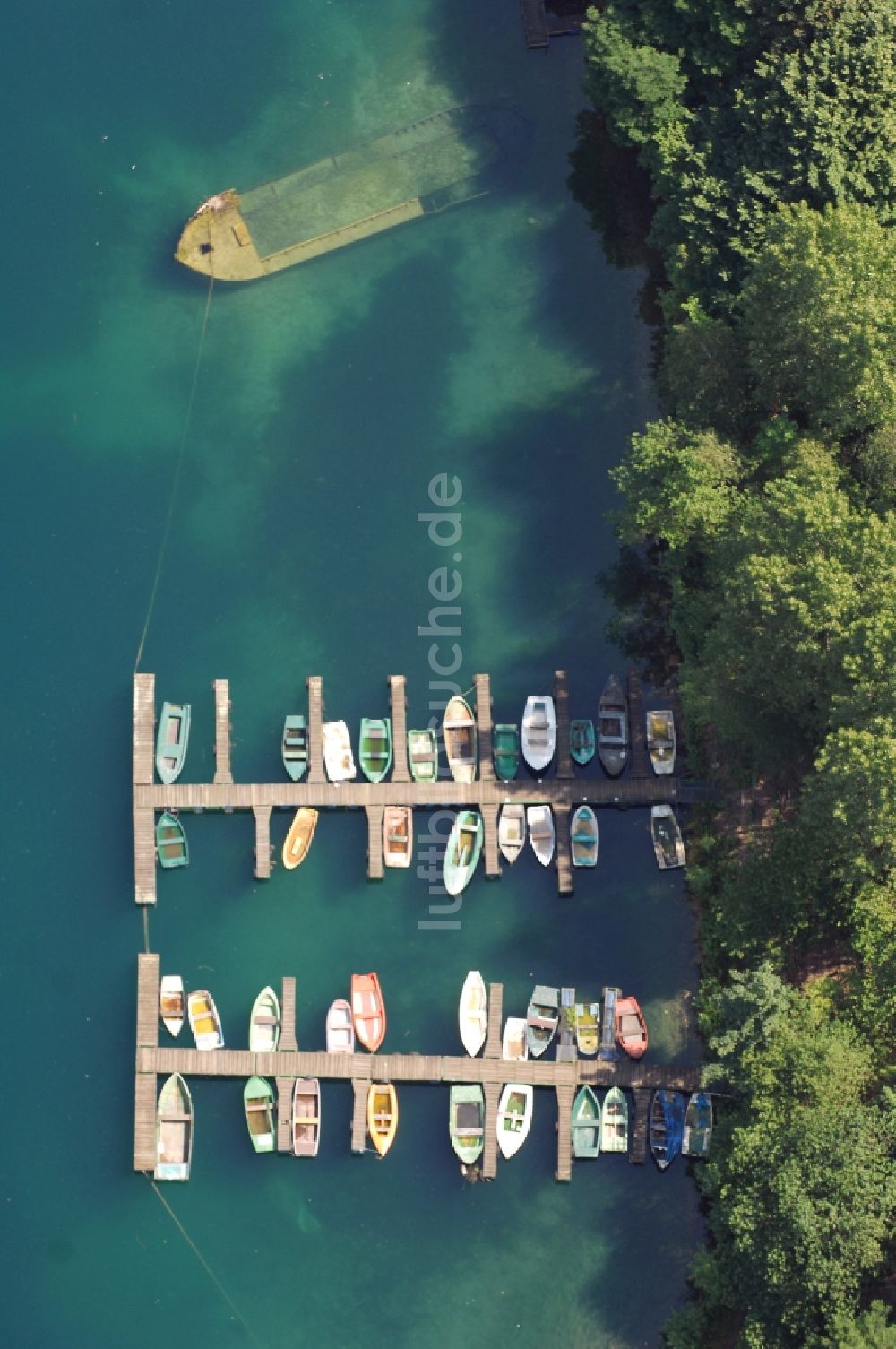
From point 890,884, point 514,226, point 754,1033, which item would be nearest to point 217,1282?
point 754,1033

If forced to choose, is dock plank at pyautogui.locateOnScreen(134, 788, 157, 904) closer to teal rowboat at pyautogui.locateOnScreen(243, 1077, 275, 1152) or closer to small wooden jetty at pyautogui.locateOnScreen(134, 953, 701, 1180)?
small wooden jetty at pyautogui.locateOnScreen(134, 953, 701, 1180)

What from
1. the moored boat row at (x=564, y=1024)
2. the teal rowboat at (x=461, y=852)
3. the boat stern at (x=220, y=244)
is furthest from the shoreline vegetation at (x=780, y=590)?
the boat stern at (x=220, y=244)

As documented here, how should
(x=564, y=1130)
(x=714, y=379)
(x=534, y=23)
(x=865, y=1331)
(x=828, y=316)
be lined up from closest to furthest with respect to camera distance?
(x=865, y=1331) → (x=828, y=316) → (x=564, y=1130) → (x=714, y=379) → (x=534, y=23)

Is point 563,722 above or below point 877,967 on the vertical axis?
above

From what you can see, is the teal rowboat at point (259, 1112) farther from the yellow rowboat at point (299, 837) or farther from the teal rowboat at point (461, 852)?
the teal rowboat at point (461, 852)

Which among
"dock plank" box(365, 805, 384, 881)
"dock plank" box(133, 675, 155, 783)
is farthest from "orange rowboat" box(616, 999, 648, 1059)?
"dock plank" box(133, 675, 155, 783)

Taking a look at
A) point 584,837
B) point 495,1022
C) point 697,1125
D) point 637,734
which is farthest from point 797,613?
point 697,1125

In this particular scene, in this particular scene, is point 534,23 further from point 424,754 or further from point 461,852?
point 461,852
